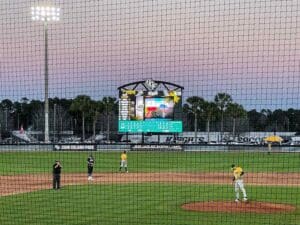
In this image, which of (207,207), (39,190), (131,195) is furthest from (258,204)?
(39,190)

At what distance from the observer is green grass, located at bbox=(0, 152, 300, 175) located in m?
33.3

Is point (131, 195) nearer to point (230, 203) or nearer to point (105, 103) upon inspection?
point (230, 203)

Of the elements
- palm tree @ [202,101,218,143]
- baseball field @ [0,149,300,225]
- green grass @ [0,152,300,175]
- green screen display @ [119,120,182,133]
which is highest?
palm tree @ [202,101,218,143]

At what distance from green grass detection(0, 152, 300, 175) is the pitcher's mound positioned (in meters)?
15.5

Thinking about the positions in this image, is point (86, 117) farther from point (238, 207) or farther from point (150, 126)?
point (238, 207)

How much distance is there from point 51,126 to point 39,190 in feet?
122

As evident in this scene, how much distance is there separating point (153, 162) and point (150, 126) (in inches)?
128

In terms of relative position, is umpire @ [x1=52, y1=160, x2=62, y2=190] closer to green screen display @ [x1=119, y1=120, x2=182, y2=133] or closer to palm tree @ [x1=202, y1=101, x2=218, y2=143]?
palm tree @ [x1=202, y1=101, x2=218, y2=143]

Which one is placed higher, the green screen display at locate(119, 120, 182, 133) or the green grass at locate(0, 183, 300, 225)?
the green screen display at locate(119, 120, 182, 133)

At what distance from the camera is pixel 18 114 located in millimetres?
48719

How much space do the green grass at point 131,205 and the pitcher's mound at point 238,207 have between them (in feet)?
1.39

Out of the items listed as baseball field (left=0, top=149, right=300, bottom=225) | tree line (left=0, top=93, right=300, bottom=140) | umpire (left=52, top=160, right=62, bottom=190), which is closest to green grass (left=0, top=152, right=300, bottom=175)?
tree line (left=0, top=93, right=300, bottom=140)

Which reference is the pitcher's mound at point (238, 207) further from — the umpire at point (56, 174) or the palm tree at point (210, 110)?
the palm tree at point (210, 110)

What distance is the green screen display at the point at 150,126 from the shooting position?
41781 millimetres
